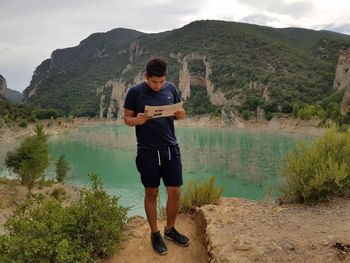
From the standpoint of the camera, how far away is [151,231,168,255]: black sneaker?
15.1ft

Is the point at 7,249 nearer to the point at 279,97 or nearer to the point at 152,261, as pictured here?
the point at 152,261

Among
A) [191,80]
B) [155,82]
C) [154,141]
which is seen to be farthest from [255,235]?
[191,80]

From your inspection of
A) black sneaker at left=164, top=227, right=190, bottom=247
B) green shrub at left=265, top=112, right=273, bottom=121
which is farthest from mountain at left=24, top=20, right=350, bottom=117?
black sneaker at left=164, top=227, right=190, bottom=247

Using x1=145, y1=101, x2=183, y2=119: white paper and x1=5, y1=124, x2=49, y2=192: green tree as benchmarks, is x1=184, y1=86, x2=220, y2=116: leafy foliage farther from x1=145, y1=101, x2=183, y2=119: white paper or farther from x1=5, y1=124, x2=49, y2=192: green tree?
x1=145, y1=101, x2=183, y2=119: white paper

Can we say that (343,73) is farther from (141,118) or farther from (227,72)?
(141,118)

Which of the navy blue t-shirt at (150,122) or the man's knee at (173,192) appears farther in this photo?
the man's knee at (173,192)

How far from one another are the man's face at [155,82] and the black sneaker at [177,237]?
161 cm

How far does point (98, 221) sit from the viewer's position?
4410mm

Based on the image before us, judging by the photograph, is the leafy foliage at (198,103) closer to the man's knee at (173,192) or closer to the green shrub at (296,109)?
the green shrub at (296,109)

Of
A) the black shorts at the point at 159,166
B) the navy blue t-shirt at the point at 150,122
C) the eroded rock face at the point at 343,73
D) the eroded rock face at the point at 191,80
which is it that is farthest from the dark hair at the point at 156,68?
the eroded rock face at the point at 191,80

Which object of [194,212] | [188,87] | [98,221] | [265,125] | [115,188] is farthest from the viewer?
[188,87]

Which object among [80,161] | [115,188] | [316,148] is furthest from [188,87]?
[316,148]

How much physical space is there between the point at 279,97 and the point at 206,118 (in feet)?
62.3

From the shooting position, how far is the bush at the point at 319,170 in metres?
5.79
